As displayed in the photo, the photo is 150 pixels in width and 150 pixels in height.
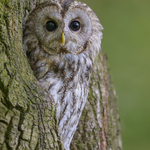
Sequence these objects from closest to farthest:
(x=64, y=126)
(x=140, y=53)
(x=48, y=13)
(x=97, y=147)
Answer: (x=48, y=13), (x=64, y=126), (x=97, y=147), (x=140, y=53)

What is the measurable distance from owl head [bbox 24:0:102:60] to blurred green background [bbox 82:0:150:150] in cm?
224

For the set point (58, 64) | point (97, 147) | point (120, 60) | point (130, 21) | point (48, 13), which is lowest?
point (97, 147)

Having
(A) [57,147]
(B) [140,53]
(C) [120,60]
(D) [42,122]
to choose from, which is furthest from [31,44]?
(B) [140,53]

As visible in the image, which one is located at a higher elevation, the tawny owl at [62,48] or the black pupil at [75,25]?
the black pupil at [75,25]

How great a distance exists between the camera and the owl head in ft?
5.64

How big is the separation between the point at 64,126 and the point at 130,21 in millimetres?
2876

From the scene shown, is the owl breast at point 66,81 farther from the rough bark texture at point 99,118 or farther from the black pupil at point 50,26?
the rough bark texture at point 99,118

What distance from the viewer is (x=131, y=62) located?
13.9 ft

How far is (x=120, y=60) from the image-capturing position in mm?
4223

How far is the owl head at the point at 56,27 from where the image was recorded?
1719 millimetres

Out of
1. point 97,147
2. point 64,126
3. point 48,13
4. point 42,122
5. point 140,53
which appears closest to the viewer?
point 42,122

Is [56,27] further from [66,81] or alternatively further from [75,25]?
[66,81]

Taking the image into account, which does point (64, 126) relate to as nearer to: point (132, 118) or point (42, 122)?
point (42, 122)

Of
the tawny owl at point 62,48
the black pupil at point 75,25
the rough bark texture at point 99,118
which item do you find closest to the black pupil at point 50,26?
the tawny owl at point 62,48
